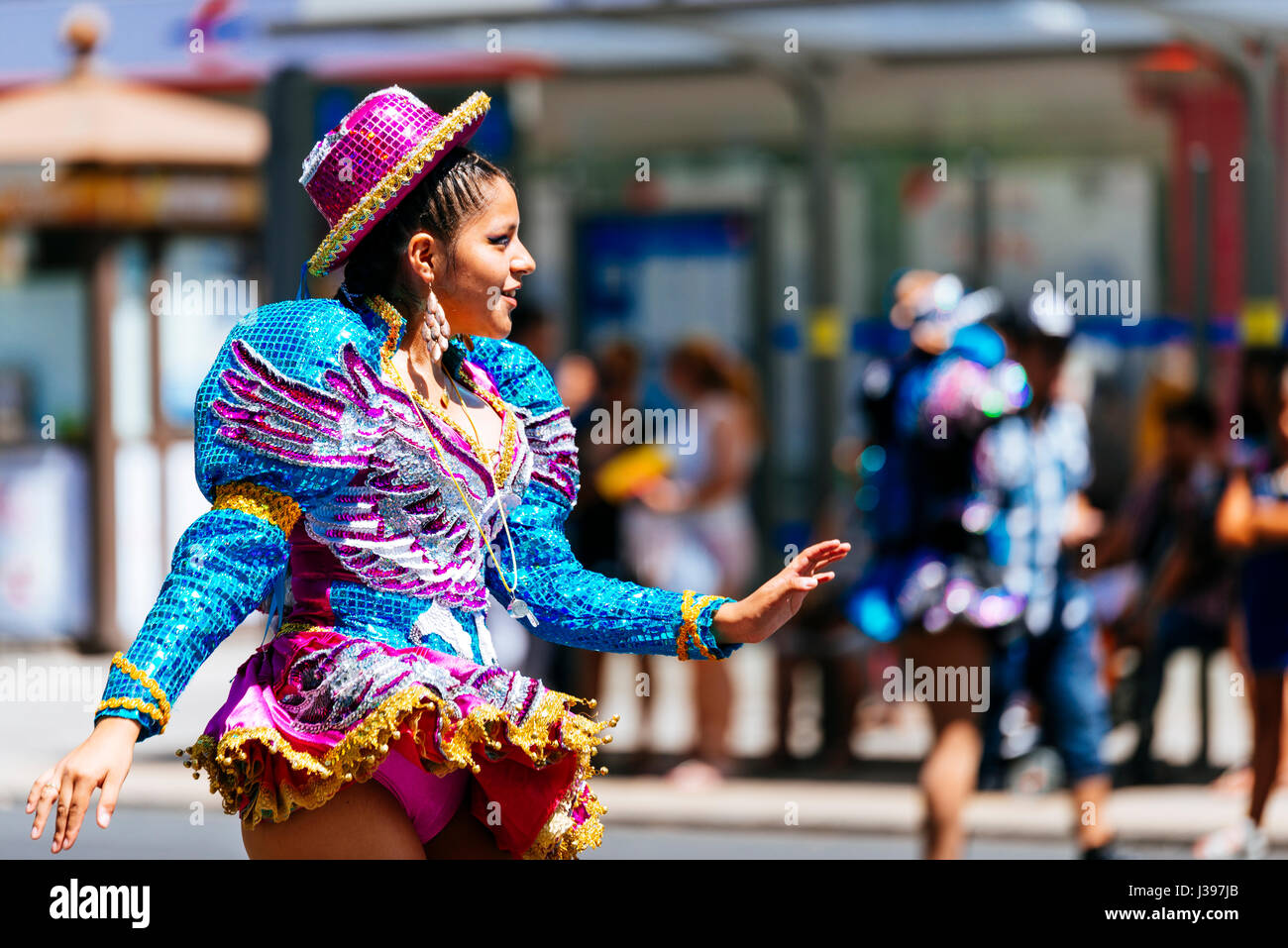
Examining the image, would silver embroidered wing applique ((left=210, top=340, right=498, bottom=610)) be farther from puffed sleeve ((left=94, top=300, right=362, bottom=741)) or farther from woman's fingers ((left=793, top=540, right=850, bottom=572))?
woman's fingers ((left=793, top=540, right=850, bottom=572))

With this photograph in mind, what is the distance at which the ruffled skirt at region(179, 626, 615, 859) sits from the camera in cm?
227

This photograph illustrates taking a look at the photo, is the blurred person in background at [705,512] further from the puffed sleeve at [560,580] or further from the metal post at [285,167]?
the puffed sleeve at [560,580]

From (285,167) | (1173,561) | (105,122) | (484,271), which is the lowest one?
(1173,561)

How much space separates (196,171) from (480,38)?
3.05 m

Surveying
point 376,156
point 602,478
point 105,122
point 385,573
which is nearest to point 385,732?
point 385,573

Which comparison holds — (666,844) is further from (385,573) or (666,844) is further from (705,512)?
(385,573)

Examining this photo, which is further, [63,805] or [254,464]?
[254,464]

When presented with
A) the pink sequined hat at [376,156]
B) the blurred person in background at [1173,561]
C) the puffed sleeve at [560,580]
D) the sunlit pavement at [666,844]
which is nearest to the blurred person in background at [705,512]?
the sunlit pavement at [666,844]

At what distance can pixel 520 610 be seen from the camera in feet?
8.30

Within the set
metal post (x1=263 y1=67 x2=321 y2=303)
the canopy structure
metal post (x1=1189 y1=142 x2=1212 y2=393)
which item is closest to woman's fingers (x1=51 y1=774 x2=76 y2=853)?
metal post (x1=263 y1=67 x2=321 y2=303)

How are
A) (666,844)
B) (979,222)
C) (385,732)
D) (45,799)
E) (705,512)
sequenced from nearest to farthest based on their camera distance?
(45,799), (385,732), (666,844), (705,512), (979,222)

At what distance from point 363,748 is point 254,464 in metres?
0.34
